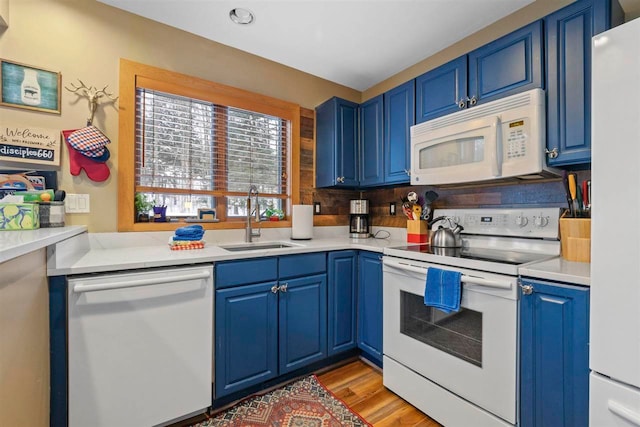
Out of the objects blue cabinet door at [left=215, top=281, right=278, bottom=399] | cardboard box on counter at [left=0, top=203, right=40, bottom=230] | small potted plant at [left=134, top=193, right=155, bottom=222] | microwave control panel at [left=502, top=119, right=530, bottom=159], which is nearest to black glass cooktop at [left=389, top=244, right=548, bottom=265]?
microwave control panel at [left=502, top=119, right=530, bottom=159]

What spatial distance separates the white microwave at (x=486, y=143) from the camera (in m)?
1.48

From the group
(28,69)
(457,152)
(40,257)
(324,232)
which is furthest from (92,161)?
(457,152)

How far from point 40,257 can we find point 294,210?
5.20 feet

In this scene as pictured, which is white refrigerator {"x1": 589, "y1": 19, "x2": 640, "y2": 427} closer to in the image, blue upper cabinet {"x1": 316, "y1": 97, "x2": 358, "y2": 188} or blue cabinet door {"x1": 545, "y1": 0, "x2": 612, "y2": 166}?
blue cabinet door {"x1": 545, "y1": 0, "x2": 612, "y2": 166}

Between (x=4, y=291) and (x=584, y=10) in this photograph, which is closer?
(x=4, y=291)

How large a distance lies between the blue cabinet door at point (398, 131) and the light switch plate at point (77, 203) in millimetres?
Result: 2091

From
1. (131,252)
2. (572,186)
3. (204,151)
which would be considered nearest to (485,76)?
(572,186)

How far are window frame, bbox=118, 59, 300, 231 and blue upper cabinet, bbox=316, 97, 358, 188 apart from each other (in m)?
0.47

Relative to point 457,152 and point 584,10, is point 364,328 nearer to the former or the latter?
point 457,152

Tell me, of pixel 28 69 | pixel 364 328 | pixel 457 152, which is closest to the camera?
pixel 28 69

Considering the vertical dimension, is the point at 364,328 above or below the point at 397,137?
below

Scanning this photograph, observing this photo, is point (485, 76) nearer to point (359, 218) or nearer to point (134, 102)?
point (359, 218)

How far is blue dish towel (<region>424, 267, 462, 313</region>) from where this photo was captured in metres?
1.44

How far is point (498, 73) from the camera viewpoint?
169 cm
